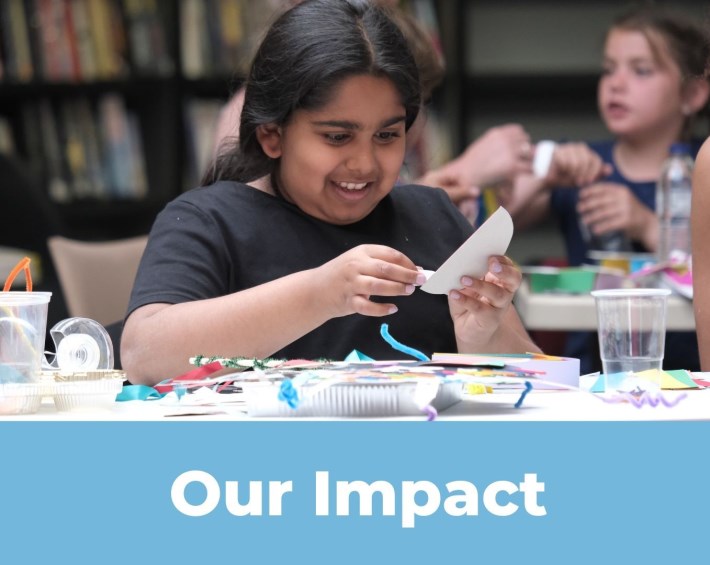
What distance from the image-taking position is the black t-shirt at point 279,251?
61.2 inches

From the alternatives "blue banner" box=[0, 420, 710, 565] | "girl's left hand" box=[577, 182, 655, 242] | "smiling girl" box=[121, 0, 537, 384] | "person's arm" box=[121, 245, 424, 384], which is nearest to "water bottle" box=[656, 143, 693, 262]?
"girl's left hand" box=[577, 182, 655, 242]

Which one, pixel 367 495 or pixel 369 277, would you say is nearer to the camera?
pixel 367 495

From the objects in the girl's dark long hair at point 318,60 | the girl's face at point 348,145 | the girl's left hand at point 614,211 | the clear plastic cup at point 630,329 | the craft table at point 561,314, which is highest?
the girl's dark long hair at point 318,60

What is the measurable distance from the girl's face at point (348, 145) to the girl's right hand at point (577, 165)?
132 centimetres

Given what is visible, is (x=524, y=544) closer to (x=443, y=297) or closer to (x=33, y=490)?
(x=33, y=490)

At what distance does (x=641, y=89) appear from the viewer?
3.00 m

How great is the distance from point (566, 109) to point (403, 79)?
248 centimetres

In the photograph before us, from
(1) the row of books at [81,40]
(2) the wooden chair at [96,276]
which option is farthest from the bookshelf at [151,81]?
(2) the wooden chair at [96,276]

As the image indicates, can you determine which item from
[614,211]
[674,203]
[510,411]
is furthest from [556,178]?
[510,411]

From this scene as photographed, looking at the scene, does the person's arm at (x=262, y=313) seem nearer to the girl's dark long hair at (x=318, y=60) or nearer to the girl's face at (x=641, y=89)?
the girl's dark long hair at (x=318, y=60)

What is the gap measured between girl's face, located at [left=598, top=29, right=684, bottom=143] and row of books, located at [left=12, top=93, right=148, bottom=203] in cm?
159

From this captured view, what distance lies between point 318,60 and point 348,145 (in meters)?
0.12

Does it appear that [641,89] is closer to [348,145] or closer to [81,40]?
[348,145]

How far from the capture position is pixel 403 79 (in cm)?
159
